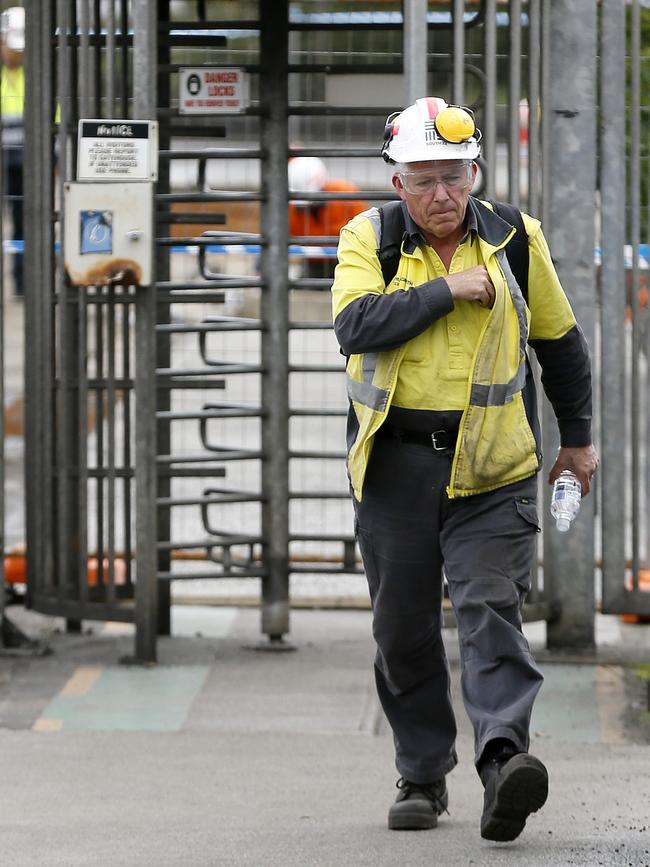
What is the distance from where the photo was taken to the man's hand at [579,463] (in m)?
4.79

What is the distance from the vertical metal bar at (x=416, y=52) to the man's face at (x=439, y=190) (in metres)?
1.79

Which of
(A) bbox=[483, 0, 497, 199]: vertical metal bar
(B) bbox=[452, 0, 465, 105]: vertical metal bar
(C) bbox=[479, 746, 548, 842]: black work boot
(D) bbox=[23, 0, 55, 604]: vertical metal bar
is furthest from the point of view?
(D) bbox=[23, 0, 55, 604]: vertical metal bar

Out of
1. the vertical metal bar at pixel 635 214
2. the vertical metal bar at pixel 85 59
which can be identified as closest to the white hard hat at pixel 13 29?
the vertical metal bar at pixel 85 59

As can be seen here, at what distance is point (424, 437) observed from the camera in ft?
14.8

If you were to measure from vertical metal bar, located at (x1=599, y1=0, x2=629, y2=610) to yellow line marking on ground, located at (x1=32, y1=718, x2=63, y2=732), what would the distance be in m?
2.37

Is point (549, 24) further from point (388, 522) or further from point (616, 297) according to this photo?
point (388, 522)

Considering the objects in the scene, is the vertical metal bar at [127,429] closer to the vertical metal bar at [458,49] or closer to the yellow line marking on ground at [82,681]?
the yellow line marking on ground at [82,681]

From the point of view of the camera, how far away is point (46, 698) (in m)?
6.58

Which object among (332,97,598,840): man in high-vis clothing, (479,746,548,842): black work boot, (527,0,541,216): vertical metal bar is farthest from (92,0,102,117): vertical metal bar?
(479,746,548,842): black work boot

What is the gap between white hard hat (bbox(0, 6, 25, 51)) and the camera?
25.3ft

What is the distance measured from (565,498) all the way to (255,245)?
300 cm

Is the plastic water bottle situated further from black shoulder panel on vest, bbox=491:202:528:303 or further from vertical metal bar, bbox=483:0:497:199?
vertical metal bar, bbox=483:0:497:199

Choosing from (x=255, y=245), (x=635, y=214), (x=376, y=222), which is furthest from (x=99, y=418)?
(x=376, y=222)

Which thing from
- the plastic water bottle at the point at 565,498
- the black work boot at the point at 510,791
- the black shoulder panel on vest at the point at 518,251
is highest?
the black shoulder panel on vest at the point at 518,251
